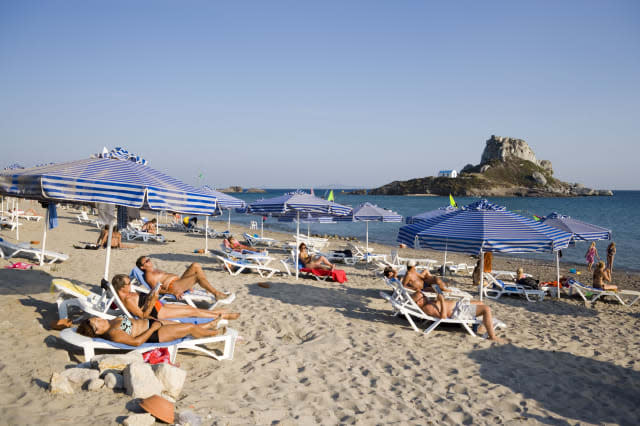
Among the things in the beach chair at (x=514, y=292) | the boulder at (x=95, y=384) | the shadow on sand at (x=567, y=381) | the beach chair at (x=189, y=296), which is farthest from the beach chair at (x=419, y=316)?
the boulder at (x=95, y=384)

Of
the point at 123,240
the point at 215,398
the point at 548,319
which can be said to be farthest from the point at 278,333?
the point at 123,240

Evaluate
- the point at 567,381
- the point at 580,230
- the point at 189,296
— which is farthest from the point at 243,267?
the point at 580,230

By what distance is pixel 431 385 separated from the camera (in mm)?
4230

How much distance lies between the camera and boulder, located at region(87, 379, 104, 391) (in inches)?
132

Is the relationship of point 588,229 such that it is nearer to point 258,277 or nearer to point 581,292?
point 581,292

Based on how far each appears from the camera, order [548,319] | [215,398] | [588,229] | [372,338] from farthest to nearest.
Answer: [588,229] < [548,319] < [372,338] < [215,398]

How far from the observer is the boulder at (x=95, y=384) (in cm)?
336

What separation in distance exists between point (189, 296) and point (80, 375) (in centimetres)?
270

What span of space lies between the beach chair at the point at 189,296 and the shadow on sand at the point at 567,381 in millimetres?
3850

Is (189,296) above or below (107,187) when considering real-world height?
below

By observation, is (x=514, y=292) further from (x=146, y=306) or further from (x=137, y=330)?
(x=137, y=330)

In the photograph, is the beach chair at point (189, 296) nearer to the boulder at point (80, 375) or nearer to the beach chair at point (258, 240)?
the boulder at point (80, 375)

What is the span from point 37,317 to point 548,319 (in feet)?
27.1

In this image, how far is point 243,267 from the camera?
954 centimetres
